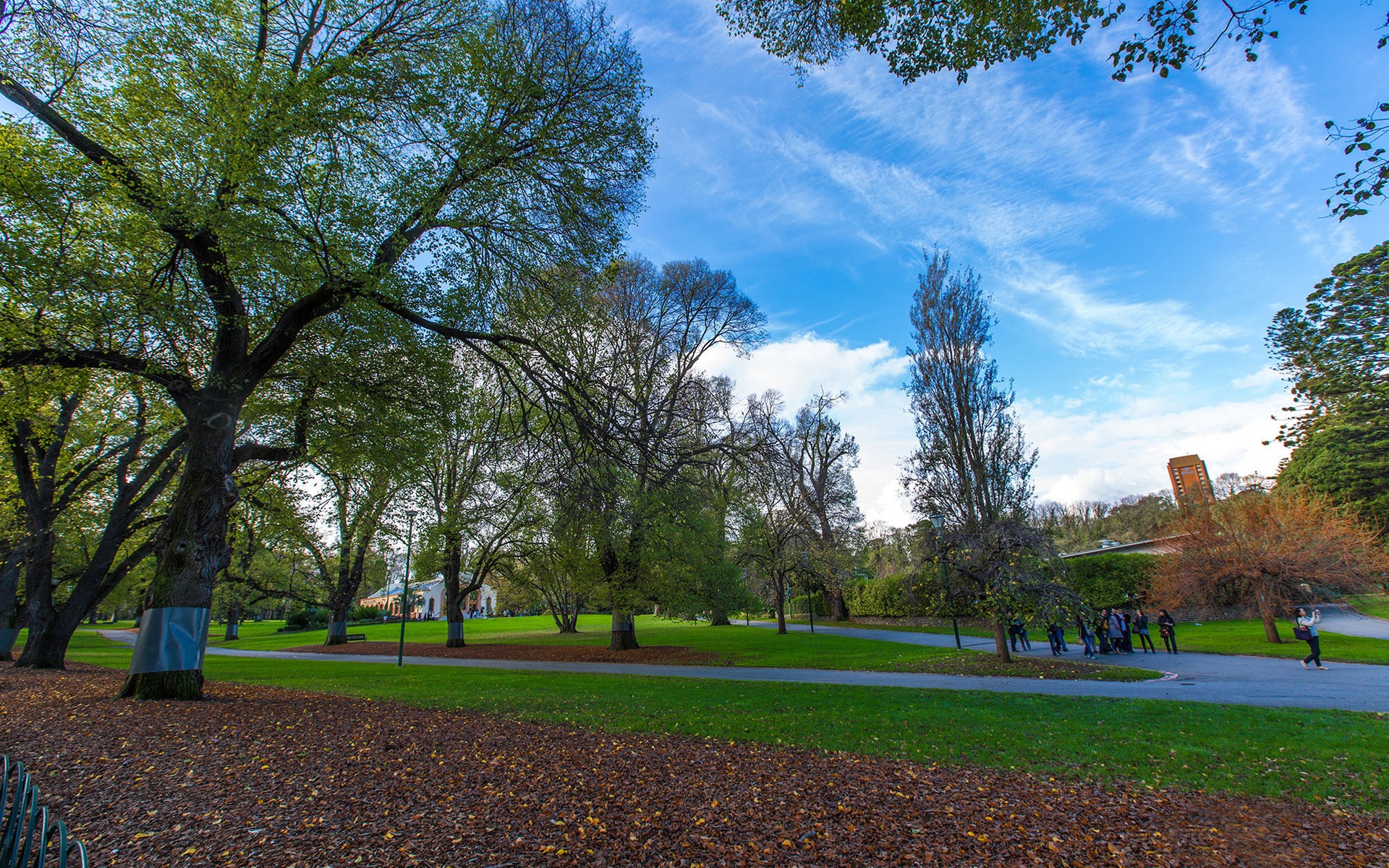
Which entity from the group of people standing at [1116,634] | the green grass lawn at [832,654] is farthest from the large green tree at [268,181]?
the group of people standing at [1116,634]

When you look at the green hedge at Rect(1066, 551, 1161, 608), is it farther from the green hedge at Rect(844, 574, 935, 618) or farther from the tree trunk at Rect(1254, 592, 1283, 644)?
the green hedge at Rect(844, 574, 935, 618)

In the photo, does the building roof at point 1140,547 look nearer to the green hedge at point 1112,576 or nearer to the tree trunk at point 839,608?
the green hedge at point 1112,576

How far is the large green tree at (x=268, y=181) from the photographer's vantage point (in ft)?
27.1

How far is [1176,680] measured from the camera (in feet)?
41.4

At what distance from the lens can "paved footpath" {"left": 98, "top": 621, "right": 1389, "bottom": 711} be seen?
10.3 metres

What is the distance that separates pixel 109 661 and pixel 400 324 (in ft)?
68.9

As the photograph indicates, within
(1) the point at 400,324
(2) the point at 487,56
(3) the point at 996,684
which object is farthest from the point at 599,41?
(3) the point at 996,684

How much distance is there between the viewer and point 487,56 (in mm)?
9125

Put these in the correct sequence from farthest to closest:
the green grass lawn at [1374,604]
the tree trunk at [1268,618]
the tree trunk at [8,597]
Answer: the green grass lawn at [1374,604], the tree trunk at [1268,618], the tree trunk at [8,597]

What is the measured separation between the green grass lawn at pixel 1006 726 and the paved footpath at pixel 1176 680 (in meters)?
1.18

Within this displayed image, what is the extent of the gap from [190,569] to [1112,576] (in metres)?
33.0

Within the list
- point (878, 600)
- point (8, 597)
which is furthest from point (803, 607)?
point (8, 597)

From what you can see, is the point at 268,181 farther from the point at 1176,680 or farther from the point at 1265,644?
the point at 1265,644

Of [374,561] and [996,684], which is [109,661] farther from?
[996,684]
